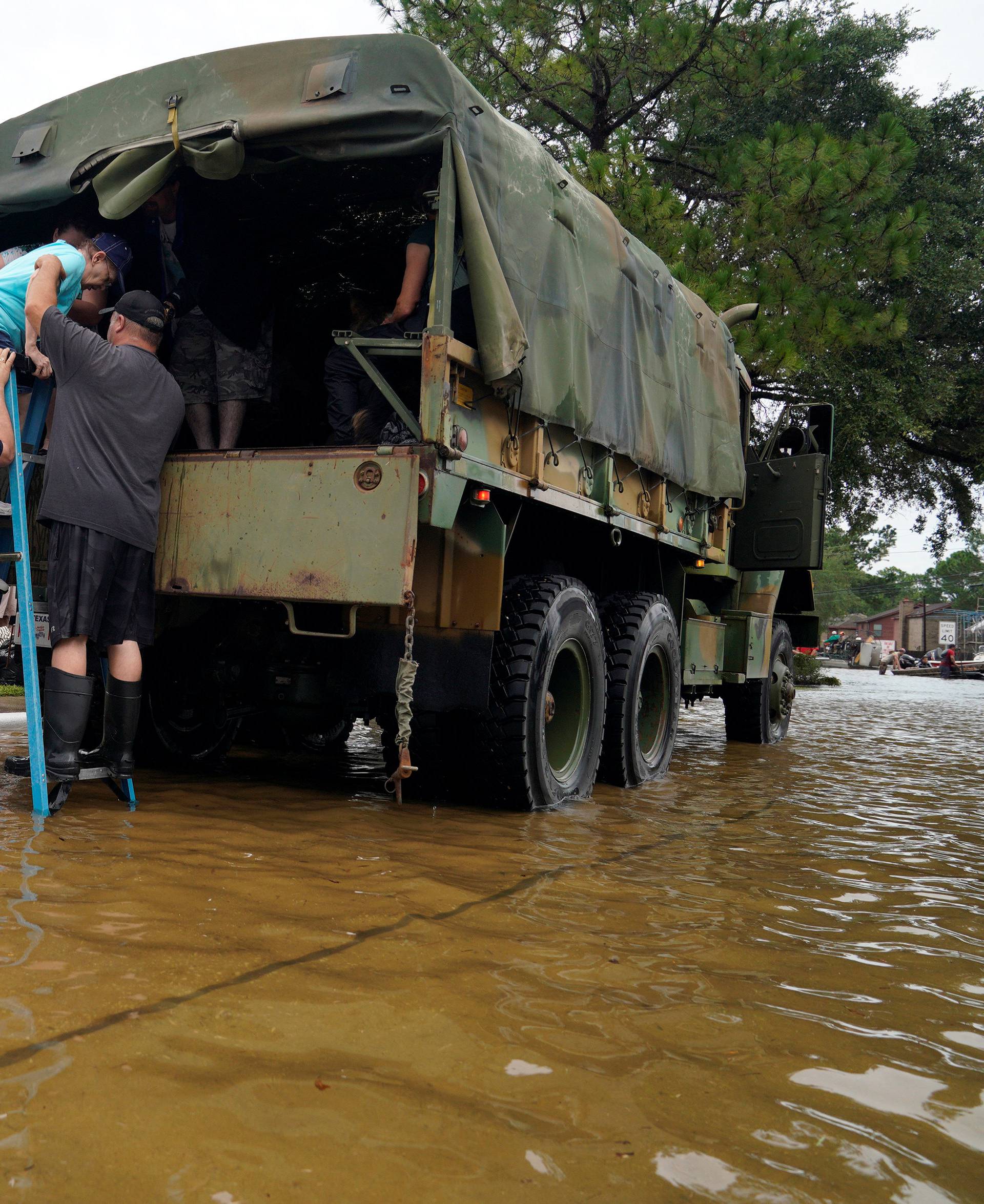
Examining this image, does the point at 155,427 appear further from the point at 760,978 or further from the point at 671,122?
the point at 671,122

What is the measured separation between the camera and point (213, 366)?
5.54 m

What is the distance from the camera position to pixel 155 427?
4.47 meters

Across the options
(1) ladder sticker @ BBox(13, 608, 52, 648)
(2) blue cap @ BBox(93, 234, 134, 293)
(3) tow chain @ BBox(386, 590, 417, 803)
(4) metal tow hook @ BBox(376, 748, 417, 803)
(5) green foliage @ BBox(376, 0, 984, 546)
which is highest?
(5) green foliage @ BBox(376, 0, 984, 546)

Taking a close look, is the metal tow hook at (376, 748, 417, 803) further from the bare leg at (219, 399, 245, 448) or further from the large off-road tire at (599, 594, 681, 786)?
the large off-road tire at (599, 594, 681, 786)

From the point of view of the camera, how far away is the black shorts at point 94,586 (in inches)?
167

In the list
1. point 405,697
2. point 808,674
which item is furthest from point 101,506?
point 808,674

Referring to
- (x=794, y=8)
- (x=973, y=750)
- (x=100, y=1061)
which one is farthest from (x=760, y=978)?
(x=794, y=8)

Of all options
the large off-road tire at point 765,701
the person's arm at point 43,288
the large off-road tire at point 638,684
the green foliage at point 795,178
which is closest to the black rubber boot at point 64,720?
the person's arm at point 43,288

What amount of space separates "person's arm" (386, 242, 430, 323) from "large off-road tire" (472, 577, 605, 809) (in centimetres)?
136

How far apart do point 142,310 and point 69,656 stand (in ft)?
4.63

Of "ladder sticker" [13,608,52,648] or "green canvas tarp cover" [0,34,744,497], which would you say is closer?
"green canvas tarp cover" [0,34,744,497]

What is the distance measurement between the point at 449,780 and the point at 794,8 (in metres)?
19.4

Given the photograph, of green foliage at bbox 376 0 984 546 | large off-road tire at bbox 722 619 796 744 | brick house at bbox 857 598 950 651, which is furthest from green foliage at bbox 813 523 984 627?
large off-road tire at bbox 722 619 796 744

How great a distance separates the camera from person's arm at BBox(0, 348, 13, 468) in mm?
4242
